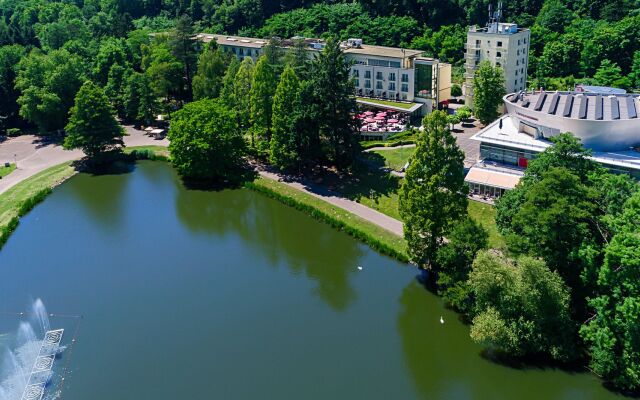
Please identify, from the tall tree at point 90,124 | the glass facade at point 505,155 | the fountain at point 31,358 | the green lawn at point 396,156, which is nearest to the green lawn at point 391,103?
the green lawn at point 396,156

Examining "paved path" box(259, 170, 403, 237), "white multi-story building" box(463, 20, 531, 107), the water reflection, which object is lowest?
the water reflection

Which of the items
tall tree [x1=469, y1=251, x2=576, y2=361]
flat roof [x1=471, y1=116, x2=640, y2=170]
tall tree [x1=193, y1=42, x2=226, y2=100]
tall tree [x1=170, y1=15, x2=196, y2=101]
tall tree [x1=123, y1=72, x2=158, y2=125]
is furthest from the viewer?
tall tree [x1=170, y1=15, x2=196, y2=101]

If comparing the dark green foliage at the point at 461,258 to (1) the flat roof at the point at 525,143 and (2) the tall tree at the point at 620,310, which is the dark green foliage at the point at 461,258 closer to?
(2) the tall tree at the point at 620,310

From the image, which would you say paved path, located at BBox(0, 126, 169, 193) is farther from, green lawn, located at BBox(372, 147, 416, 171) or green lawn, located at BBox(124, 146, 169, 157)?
green lawn, located at BBox(372, 147, 416, 171)

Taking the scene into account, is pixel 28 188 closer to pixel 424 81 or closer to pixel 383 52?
pixel 383 52

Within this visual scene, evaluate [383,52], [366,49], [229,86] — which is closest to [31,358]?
[229,86]

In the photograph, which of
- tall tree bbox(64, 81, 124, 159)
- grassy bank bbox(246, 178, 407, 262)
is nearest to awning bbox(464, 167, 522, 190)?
grassy bank bbox(246, 178, 407, 262)
